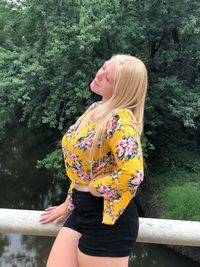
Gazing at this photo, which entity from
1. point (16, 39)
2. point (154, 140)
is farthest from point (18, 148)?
point (154, 140)

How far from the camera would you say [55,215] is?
6.67ft

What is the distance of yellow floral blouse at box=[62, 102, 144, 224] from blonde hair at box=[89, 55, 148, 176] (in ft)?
0.11

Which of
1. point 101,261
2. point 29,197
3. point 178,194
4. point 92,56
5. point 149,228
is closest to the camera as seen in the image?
point 101,261

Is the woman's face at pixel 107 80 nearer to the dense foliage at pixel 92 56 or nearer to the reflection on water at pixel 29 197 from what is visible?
the dense foliage at pixel 92 56

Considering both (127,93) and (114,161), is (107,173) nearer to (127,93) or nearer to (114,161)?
(114,161)

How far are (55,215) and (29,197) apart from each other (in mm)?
11537

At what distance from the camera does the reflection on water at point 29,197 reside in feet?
33.3

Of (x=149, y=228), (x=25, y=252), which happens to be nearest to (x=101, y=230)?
(x=149, y=228)

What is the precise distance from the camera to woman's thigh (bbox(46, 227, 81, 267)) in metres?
1.94

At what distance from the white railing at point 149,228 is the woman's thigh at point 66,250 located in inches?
4.0

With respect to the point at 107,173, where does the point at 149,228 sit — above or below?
below

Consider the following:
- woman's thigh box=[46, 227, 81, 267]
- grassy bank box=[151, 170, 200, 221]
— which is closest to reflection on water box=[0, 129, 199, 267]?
grassy bank box=[151, 170, 200, 221]

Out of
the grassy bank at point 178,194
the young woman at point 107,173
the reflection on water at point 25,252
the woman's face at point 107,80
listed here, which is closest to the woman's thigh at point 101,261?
the young woman at point 107,173

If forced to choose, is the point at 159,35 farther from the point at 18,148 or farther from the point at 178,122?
the point at 18,148
